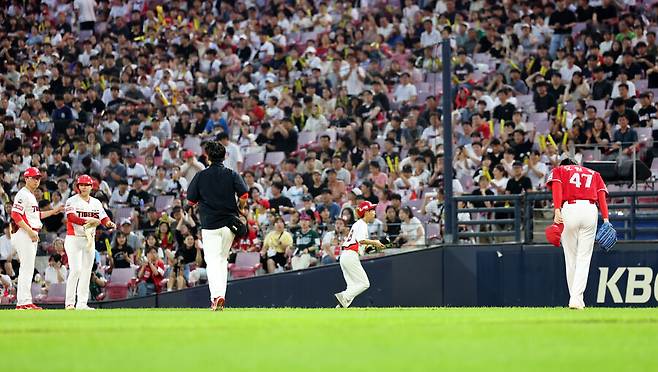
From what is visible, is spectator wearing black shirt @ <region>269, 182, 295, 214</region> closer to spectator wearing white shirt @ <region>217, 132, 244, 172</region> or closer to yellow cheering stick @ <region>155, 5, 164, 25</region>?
spectator wearing white shirt @ <region>217, 132, 244, 172</region>

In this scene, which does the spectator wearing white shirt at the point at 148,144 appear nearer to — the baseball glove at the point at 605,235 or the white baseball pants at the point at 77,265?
the white baseball pants at the point at 77,265

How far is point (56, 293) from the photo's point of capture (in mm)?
22594

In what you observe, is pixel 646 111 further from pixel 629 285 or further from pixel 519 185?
pixel 629 285

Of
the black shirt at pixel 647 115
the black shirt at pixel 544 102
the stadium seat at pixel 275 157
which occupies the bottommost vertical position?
Result: the stadium seat at pixel 275 157

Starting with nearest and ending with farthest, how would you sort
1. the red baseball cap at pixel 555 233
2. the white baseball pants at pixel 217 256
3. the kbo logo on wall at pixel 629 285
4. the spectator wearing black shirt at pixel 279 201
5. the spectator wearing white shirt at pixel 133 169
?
the white baseball pants at pixel 217 256
the red baseball cap at pixel 555 233
the kbo logo on wall at pixel 629 285
the spectator wearing black shirt at pixel 279 201
the spectator wearing white shirt at pixel 133 169

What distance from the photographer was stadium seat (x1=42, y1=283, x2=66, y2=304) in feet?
73.8

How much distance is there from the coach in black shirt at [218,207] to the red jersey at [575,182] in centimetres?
381

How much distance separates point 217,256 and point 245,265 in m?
6.94

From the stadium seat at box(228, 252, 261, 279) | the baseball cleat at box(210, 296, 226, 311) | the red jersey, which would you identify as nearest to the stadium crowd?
the stadium seat at box(228, 252, 261, 279)

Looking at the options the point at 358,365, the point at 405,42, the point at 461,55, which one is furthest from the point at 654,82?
the point at 358,365

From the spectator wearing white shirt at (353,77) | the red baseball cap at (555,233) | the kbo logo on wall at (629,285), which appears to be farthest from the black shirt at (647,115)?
the red baseball cap at (555,233)

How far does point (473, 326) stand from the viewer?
10.6 metres

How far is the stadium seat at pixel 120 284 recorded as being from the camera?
2238 cm

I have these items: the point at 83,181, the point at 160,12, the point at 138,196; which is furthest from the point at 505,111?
the point at 160,12
